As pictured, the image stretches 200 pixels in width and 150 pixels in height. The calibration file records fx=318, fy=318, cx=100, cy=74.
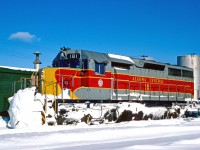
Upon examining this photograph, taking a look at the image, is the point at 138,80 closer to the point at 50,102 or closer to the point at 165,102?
the point at 165,102

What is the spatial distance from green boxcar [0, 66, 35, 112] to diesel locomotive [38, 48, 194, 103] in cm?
144

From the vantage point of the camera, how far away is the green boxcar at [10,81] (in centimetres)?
1487

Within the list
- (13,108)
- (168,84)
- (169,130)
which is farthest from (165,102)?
(13,108)

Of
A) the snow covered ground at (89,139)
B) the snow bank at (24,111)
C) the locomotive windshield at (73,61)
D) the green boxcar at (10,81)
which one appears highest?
the locomotive windshield at (73,61)

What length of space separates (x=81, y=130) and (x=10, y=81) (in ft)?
17.2

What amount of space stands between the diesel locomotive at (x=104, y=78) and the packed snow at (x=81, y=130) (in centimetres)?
61

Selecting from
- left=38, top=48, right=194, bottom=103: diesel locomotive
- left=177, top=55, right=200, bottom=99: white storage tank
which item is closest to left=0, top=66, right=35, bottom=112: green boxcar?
left=38, top=48, right=194, bottom=103: diesel locomotive

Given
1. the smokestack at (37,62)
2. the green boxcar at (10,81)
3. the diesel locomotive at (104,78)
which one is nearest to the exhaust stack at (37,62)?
the smokestack at (37,62)

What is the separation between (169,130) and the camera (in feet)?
43.0

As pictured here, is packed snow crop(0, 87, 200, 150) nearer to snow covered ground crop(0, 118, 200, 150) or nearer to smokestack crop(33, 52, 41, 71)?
snow covered ground crop(0, 118, 200, 150)

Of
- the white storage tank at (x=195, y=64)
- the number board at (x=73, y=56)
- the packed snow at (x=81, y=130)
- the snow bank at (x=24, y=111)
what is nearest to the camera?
the packed snow at (x=81, y=130)

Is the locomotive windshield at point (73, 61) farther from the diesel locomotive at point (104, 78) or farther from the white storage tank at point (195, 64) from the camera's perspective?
the white storage tank at point (195, 64)

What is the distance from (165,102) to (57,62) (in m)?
7.38

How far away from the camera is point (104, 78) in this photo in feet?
49.5
